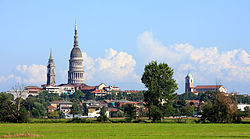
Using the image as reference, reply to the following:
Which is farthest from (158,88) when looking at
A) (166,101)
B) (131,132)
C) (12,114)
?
(131,132)

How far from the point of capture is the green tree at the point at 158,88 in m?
96.2

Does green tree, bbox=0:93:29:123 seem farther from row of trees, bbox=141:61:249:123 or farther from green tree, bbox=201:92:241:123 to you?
green tree, bbox=201:92:241:123

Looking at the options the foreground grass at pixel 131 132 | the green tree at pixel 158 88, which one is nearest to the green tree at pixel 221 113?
the green tree at pixel 158 88

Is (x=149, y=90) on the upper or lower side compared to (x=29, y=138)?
upper

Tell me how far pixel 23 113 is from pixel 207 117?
32.9 meters

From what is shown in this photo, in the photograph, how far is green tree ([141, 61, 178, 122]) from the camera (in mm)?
96188

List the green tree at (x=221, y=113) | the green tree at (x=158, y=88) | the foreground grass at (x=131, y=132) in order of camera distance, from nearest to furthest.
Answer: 1. the foreground grass at (x=131, y=132)
2. the green tree at (x=221, y=113)
3. the green tree at (x=158, y=88)

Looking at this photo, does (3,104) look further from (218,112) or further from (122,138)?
(122,138)

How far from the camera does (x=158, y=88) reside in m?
99.8

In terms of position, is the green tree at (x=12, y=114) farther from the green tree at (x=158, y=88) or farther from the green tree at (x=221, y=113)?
the green tree at (x=221, y=113)

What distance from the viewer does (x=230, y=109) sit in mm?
91500

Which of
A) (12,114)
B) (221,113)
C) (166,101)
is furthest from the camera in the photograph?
(166,101)

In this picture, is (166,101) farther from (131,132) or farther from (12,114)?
(131,132)

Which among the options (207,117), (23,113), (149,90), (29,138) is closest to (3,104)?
(23,113)
